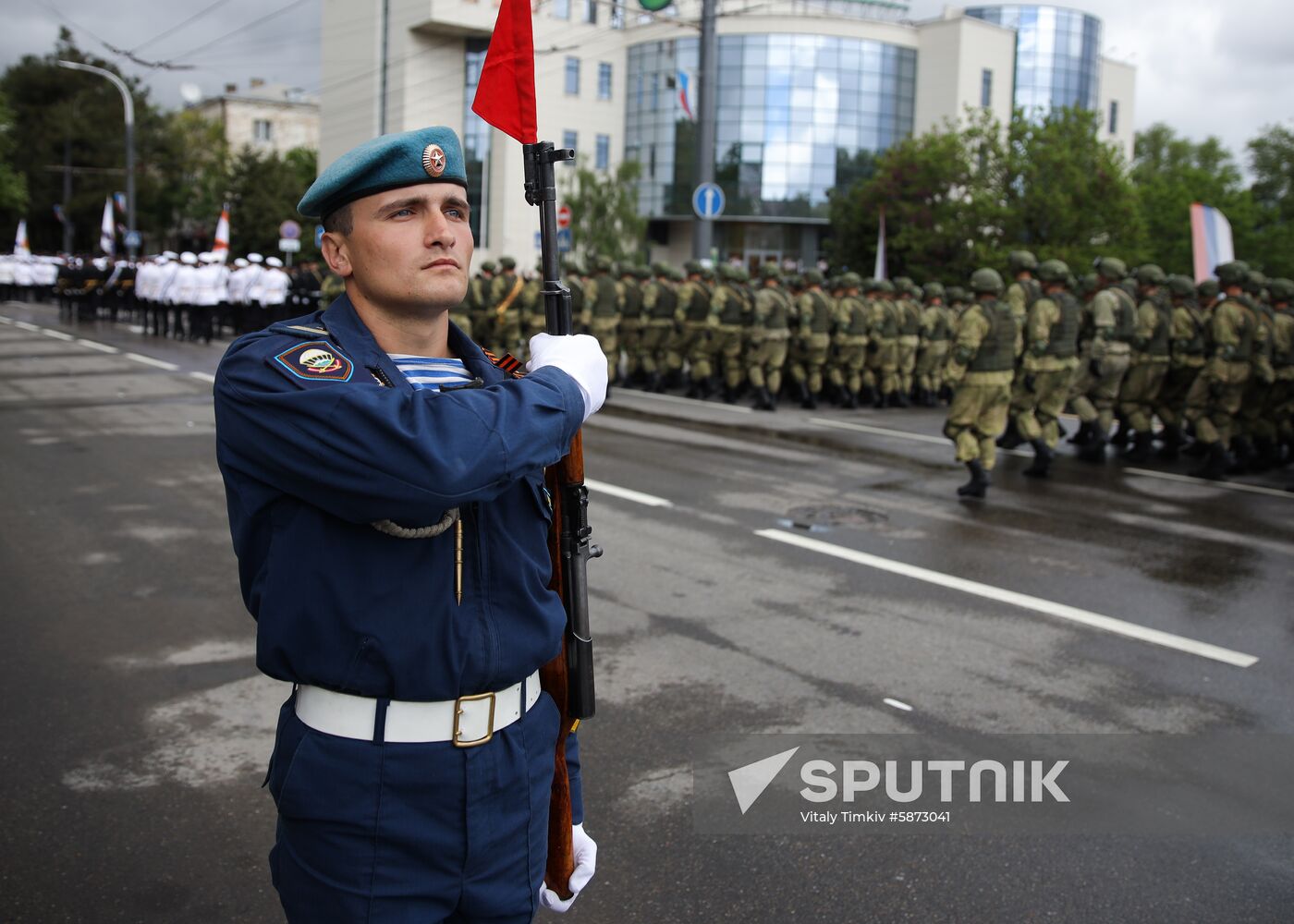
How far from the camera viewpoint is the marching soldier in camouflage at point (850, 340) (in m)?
18.6

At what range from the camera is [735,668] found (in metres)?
5.76

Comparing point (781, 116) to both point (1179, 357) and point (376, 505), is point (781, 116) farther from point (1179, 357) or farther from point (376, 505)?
point (376, 505)

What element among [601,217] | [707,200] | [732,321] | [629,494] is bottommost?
[629,494]

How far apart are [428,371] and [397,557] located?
37 cm

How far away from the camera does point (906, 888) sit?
379cm

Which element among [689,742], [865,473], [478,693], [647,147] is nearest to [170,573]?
[689,742]

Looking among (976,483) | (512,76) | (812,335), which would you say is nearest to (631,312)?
(812,335)

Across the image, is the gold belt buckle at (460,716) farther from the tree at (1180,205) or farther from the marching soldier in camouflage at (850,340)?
the tree at (1180,205)

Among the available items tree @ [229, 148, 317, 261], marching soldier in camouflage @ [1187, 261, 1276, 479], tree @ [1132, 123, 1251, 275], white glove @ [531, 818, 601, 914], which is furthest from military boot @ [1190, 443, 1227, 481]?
tree @ [229, 148, 317, 261]

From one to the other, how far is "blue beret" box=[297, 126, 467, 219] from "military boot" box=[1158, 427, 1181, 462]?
526 inches

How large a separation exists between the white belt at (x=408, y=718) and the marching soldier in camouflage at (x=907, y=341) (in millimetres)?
17783

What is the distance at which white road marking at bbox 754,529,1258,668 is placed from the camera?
6.37m

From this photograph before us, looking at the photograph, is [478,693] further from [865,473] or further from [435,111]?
[435,111]

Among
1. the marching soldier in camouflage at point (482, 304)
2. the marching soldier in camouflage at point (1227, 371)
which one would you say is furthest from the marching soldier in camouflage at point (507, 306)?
the marching soldier in camouflage at point (1227, 371)
